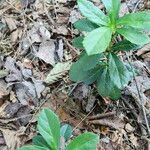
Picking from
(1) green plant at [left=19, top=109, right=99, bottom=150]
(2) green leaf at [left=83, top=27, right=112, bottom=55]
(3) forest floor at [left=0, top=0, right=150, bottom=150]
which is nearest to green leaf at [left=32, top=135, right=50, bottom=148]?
(1) green plant at [left=19, top=109, right=99, bottom=150]

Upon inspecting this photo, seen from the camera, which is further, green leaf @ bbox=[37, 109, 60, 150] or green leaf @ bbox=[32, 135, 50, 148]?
green leaf @ bbox=[32, 135, 50, 148]

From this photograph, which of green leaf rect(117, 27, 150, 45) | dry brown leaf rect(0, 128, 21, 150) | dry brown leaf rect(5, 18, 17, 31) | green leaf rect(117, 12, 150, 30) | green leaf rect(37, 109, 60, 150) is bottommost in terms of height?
dry brown leaf rect(0, 128, 21, 150)

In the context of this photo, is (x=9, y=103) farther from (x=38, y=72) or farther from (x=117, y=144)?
(x=117, y=144)

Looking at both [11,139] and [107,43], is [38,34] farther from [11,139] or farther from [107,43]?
[107,43]

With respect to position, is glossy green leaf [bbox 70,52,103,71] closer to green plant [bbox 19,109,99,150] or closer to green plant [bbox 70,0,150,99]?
green plant [bbox 70,0,150,99]

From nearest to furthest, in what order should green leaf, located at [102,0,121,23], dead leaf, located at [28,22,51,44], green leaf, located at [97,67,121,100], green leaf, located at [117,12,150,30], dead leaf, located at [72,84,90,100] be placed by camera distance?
green leaf, located at [117,12,150,30] → green leaf, located at [102,0,121,23] → green leaf, located at [97,67,121,100] → dead leaf, located at [72,84,90,100] → dead leaf, located at [28,22,51,44]

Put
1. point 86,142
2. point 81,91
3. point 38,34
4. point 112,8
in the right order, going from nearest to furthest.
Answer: point 86,142 → point 112,8 → point 81,91 → point 38,34

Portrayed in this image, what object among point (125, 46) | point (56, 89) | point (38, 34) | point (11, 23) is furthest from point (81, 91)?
point (11, 23)

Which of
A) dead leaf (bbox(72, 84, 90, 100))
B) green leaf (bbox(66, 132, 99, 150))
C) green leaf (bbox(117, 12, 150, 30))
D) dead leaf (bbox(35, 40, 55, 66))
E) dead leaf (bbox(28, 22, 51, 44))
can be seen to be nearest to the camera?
green leaf (bbox(66, 132, 99, 150))
